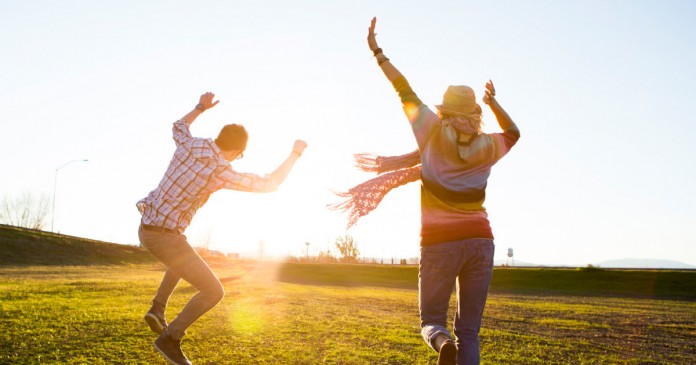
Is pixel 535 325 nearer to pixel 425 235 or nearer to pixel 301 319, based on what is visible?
pixel 301 319

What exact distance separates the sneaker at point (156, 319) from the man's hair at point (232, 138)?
6.48 feet

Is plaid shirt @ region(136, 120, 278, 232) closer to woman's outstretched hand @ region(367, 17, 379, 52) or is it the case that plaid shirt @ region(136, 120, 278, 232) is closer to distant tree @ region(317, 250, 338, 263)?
woman's outstretched hand @ region(367, 17, 379, 52)

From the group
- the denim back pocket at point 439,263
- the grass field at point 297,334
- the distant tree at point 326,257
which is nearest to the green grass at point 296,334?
the grass field at point 297,334

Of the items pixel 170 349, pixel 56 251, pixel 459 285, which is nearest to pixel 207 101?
pixel 170 349

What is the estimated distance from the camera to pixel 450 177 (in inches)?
151

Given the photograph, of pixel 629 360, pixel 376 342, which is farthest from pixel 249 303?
pixel 629 360

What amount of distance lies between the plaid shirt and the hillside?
41.7 m

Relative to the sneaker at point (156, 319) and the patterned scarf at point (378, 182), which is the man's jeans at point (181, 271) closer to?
the sneaker at point (156, 319)

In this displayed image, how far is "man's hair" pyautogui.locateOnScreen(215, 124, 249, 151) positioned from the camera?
16.0ft

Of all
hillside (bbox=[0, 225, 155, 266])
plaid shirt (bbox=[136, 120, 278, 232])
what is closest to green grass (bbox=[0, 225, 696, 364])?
plaid shirt (bbox=[136, 120, 278, 232])

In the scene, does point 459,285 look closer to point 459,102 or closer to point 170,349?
point 459,102

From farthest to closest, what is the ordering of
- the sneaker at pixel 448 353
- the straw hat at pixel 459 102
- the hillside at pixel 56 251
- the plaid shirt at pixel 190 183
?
the hillside at pixel 56 251 < the plaid shirt at pixel 190 183 < the straw hat at pixel 459 102 < the sneaker at pixel 448 353

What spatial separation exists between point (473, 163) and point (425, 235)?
0.66 meters

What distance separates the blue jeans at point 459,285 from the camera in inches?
151
